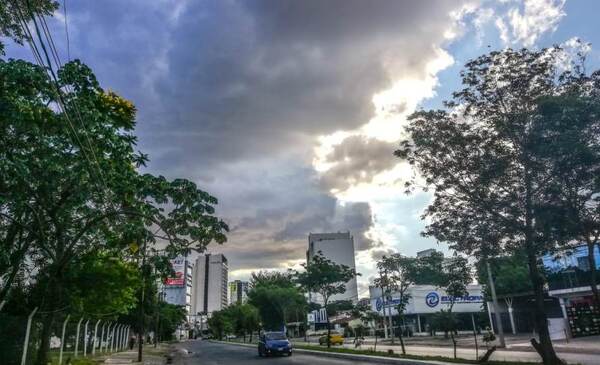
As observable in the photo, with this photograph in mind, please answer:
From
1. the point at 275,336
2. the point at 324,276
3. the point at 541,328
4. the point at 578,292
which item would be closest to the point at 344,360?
the point at 275,336

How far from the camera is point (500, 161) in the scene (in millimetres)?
15078

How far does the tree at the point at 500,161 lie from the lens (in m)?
14.6

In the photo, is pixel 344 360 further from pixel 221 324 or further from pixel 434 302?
pixel 221 324

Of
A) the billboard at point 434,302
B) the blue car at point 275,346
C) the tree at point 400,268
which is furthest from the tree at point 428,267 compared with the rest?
the billboard at point 434,302

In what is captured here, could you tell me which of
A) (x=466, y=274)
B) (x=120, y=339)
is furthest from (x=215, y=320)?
(x=466, y=274)

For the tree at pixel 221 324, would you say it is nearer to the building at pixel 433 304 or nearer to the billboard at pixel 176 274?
the billboard at pixel 176 274

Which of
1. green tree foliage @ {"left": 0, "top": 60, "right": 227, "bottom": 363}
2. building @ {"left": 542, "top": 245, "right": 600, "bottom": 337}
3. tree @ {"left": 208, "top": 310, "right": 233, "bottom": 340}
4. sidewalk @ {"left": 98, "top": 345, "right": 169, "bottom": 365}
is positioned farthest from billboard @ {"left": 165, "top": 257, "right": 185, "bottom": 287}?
building @ {"left": 542, "top": 245, "right": 600, "bottom": 337}

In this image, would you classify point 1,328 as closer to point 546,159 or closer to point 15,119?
point 15,119

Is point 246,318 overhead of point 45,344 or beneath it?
overhead

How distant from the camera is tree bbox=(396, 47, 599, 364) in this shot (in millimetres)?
14625

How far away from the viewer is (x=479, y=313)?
5922 centimetres

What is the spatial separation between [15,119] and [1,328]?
866 centimetres

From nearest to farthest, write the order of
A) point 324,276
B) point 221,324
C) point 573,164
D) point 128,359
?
point 573,164 < point 128,359 < point 324,276 < point 221,324

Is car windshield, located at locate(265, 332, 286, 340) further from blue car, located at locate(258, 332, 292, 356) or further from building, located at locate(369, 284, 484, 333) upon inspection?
building, located at locate(369, 284, 484, 333)
